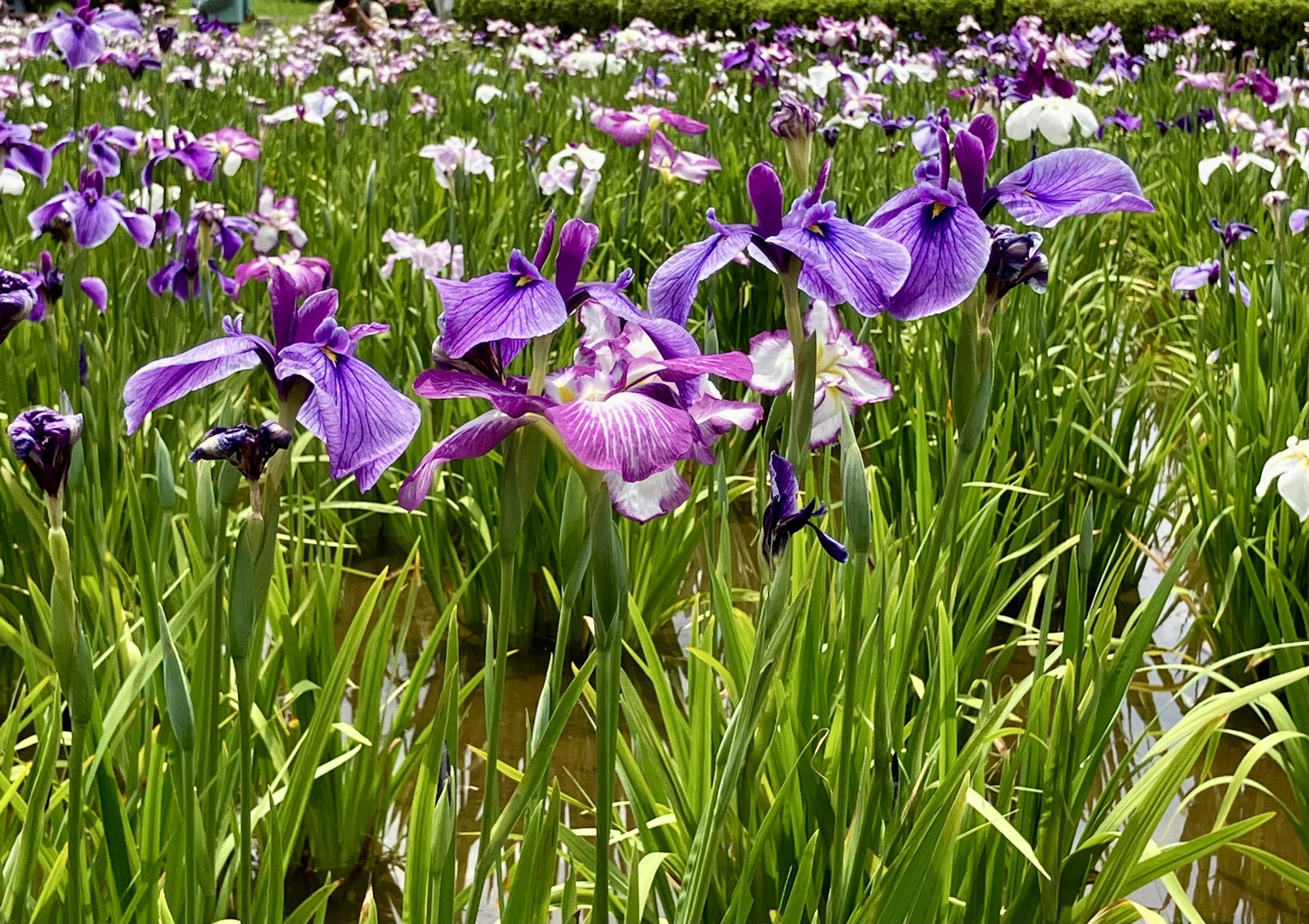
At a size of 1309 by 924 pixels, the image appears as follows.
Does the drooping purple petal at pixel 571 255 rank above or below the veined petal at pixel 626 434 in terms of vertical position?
above

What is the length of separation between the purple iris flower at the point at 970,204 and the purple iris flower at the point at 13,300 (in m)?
0.79

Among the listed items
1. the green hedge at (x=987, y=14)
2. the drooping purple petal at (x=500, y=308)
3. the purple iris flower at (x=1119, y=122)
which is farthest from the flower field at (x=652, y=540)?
the green hedge at (x=987, y=14)

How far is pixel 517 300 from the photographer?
2.92ft

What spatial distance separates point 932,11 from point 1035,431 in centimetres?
1255

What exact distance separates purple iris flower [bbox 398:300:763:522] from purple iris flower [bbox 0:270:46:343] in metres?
0.43

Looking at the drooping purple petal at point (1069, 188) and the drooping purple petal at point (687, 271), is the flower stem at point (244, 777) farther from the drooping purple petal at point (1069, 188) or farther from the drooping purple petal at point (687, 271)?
the drooping purple petal at point (1069, 188)

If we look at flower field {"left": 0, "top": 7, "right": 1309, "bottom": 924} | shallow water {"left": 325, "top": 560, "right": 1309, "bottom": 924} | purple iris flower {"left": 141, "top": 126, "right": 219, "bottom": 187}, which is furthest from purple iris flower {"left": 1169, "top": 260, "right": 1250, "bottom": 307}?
purple iris flower {"left": 141, "top": 126, "right": 219, "bottom": 187}

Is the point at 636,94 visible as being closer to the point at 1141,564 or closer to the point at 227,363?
the point at 1141,564

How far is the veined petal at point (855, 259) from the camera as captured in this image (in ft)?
3.16

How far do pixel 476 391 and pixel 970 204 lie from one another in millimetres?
526

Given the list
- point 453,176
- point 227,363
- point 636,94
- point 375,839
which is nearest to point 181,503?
point 375,839

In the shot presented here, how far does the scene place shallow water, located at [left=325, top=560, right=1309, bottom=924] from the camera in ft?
5.85

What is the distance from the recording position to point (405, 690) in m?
1.72

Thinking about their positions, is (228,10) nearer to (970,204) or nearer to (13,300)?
(13,300)
